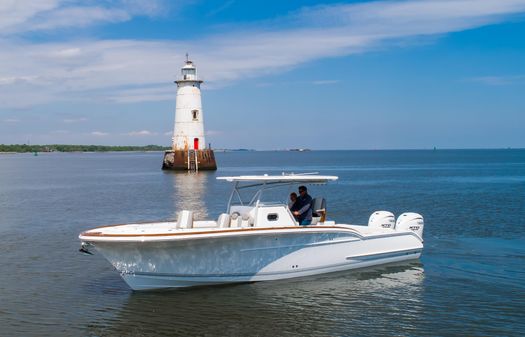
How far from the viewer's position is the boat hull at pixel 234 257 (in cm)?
1294

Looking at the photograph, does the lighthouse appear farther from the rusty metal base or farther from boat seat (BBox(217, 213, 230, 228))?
boat seat (BBox(217, 213, 230, 228))

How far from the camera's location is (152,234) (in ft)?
41.4

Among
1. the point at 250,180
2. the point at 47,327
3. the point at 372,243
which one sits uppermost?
the point at 250,180

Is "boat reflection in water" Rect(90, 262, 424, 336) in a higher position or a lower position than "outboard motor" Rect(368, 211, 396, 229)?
lower

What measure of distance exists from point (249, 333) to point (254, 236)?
2.72m

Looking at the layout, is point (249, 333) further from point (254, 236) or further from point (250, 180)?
point (250, 180)

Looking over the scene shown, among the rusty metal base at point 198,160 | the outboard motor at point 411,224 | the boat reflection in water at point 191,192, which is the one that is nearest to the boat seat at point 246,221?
the outboard motor at point 411,224

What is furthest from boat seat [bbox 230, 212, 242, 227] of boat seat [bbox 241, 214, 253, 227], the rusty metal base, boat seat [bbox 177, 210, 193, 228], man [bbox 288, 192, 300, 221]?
the rusty metal base

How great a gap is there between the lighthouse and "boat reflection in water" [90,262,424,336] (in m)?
46.0

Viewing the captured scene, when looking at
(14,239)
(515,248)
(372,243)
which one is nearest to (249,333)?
(372,243)

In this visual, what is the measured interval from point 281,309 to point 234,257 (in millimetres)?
1744

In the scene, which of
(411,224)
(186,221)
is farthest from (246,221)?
(411,224)

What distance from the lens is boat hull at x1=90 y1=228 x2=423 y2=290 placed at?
1294 centimetres

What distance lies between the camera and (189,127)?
60125mm
